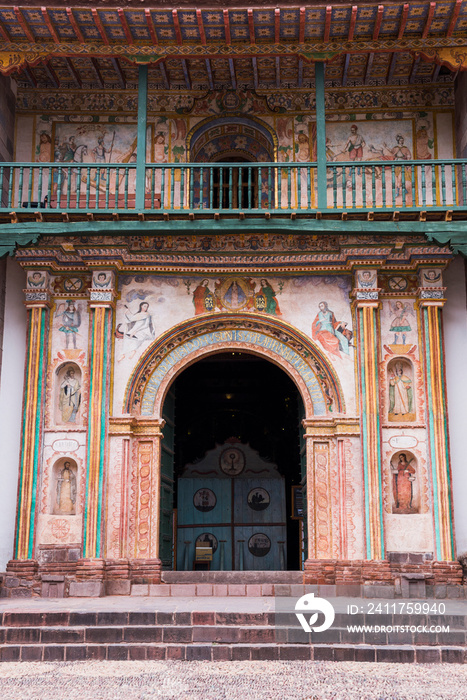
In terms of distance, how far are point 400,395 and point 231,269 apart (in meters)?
3.40

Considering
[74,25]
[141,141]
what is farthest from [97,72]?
[141,141]

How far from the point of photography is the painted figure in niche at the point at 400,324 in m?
13.2

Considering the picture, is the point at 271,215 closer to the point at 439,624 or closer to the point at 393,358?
the point at 393,358

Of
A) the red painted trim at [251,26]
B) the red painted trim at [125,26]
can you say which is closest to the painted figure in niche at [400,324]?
the red painted trim at [251,26]

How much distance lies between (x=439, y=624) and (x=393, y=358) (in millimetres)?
4683

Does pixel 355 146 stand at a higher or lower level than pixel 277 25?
lower

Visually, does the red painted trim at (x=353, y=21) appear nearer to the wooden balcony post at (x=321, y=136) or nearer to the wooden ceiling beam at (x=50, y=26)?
the wooden balcony post at (x=321, y=136)

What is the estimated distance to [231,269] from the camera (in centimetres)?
1333

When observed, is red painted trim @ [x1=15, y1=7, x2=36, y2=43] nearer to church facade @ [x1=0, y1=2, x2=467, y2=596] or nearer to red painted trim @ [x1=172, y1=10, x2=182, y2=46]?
church facade @ [x1=0, y1=2, x2=467, y2=596]

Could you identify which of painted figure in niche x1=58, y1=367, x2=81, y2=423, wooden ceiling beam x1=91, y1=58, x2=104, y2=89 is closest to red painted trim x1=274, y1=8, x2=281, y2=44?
wooden ceiling beam x1=91, y1=58, x2=104, y2=89

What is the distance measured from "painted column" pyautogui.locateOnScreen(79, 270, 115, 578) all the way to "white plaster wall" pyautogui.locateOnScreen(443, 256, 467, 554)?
17.9 feet

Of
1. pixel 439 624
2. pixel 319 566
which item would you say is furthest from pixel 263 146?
pixel 439 624

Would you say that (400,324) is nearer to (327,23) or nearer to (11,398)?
(327,23)

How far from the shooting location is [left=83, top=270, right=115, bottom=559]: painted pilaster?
12367 millimetres
